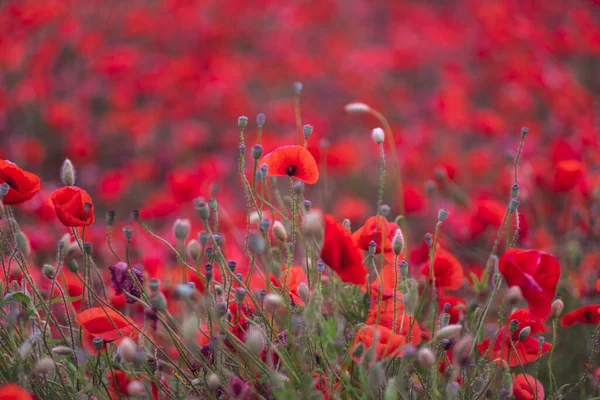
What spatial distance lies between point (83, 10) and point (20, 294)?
4.34 m

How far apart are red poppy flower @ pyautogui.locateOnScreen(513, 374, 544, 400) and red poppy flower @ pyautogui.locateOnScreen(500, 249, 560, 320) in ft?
0.50

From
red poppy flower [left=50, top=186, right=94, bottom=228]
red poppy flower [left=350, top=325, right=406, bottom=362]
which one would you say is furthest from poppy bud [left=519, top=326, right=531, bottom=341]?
red poppy flower [left=50, top=186, right=94, bottom=228]

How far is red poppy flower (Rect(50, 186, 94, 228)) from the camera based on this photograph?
1.13 metres

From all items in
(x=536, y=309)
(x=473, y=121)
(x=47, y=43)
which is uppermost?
(x=536, y=309)

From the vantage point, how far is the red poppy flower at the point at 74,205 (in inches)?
44.6

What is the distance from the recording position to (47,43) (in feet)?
14.1

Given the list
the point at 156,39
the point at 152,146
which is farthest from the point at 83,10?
the point at 152,146

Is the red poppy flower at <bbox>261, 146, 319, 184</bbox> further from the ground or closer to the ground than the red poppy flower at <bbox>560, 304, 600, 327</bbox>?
further from the ground

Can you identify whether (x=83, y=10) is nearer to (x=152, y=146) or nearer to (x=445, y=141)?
(x=152, y=146)

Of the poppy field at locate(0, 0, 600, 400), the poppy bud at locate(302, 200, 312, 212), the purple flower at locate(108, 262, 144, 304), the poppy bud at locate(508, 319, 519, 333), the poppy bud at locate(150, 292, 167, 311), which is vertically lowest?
the poppy field at locate(0, 0, 600, 400)

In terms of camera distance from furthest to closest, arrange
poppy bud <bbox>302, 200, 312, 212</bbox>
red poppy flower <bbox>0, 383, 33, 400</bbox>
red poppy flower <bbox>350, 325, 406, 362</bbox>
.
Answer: poppy bud <bbox>302, 200, 312, 212</bbox>
red poppy flower <bbox>350, 325, 406, 362</bbox>
red poppy flower <bbox>0, 383, 33, 400</bbox>

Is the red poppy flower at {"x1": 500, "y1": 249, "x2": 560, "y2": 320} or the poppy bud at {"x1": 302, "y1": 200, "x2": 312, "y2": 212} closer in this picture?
the red poppy flower at {"x1": 500, "y1": 249, "x2": 560, "y2": 320}

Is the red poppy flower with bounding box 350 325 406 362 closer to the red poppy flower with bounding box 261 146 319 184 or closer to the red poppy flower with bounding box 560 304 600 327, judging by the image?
the red poppy flower with bounding box 261 146 319 184

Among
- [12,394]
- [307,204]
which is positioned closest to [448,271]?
[307,204]
